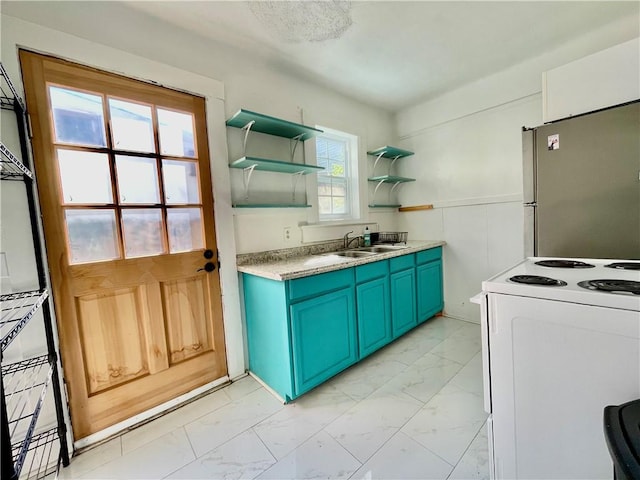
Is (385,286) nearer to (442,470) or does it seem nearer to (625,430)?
(442,470)

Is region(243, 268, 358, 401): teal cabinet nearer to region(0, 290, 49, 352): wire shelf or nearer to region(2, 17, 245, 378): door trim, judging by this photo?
region(2, 17, 245, 378): door trim

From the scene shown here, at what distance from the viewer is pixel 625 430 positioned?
617mm

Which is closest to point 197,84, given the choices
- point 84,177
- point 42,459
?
point 84,177

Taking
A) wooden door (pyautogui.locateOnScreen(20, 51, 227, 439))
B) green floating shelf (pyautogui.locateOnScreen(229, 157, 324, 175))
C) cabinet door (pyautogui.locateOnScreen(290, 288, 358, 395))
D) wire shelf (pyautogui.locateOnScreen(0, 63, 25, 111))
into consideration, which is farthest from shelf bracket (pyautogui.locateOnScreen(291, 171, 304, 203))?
wire shelf (pyautogui.locateOnScreen(0, 63, 25, 111))

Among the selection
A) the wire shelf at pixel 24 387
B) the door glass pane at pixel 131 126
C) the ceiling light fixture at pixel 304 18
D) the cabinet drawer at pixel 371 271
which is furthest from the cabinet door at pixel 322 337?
the ceiling light fixture at pixel 304 18

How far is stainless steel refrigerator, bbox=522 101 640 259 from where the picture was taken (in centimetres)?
154

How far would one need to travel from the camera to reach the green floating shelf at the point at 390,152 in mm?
3011

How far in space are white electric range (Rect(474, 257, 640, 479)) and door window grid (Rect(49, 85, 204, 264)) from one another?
186cm

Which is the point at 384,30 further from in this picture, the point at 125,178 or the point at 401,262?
the point at 125,178

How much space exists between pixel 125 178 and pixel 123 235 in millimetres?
349

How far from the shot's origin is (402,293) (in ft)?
8.41

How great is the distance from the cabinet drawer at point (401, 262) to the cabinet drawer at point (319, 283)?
0.54 m

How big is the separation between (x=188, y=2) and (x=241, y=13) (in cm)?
31

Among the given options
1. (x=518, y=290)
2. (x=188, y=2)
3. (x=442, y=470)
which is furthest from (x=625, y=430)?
(x=188, y=2)
